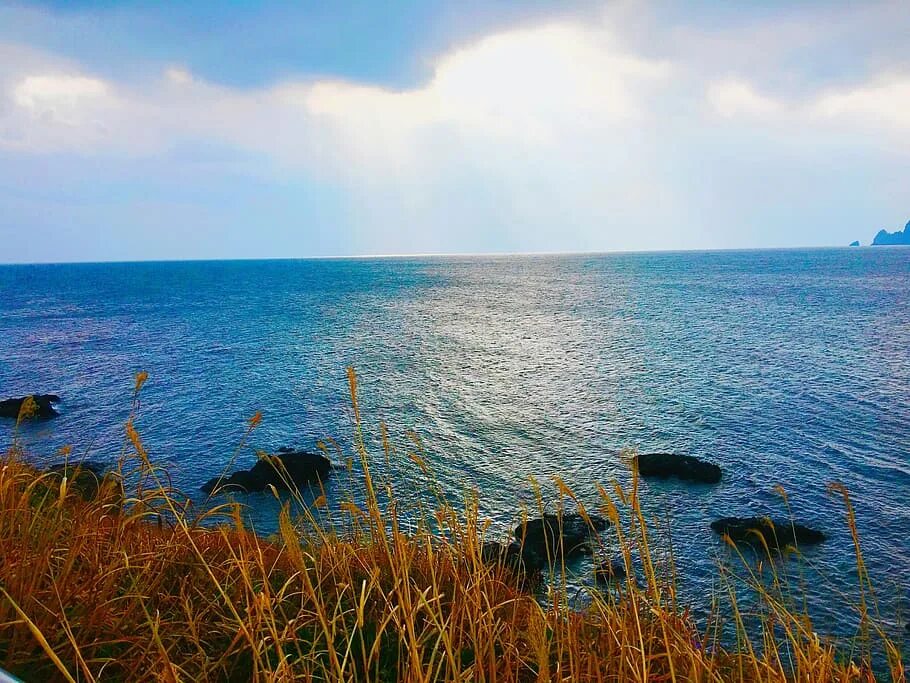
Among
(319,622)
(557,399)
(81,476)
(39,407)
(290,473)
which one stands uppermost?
(319,622)

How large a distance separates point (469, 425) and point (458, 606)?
32.6 meters

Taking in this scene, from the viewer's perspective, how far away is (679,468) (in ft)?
92.3

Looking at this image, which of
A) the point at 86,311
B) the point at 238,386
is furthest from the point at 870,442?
the point at 86,311

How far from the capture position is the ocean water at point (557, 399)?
2481 cm

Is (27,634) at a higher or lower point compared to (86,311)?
higher

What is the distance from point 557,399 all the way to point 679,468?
14870mm

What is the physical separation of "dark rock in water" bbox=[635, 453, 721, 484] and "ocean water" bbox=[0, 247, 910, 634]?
0.73 metres

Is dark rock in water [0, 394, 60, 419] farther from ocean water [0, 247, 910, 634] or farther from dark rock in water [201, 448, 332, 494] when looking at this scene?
dark rock in water [201, 448, 332, 494]

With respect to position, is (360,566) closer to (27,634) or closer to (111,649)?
(111,649)

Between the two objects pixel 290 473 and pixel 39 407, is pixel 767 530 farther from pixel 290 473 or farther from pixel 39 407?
pixel 39 407

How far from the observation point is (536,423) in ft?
121

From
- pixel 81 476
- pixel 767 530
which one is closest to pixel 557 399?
pixel 767 530

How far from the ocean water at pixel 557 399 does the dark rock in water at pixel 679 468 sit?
0.73 metres

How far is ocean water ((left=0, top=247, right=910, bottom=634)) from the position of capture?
24.8 metres
